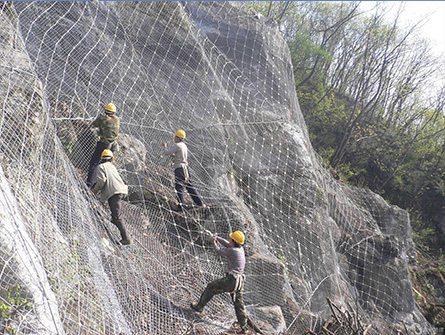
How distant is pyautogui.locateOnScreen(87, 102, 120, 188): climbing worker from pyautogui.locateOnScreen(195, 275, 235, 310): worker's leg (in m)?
1.54

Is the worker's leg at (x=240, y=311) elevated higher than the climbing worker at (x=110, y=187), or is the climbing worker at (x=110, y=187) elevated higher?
the climbing worker at (x=110, y=187)

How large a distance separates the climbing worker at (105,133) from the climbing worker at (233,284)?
1518 millimetres

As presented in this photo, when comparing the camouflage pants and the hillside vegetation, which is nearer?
the camouflage pants

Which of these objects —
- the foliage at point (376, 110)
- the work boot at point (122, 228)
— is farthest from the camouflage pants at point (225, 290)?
the foliage at point (376, 110)

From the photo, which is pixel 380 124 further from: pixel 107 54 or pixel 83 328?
pixel 83 328

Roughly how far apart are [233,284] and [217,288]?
0.52 ft

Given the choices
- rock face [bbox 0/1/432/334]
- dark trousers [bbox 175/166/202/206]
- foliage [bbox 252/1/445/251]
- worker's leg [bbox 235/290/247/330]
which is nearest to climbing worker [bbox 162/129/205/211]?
dark trousers [bbox 175/166/202/206]

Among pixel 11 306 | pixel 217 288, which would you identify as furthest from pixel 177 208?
pixel 11 306

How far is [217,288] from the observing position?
11.3 feet

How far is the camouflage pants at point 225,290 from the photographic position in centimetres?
343

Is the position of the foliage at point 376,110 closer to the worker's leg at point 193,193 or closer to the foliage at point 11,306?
the worker's leg at point 193,193

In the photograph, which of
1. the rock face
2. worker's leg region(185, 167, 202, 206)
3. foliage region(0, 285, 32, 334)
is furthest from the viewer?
worker's leg region(185, 167, 202, 206)

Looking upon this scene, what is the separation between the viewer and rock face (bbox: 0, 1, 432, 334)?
2.89 metres

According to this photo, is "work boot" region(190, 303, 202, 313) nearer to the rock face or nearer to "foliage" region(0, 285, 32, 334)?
the rock face
